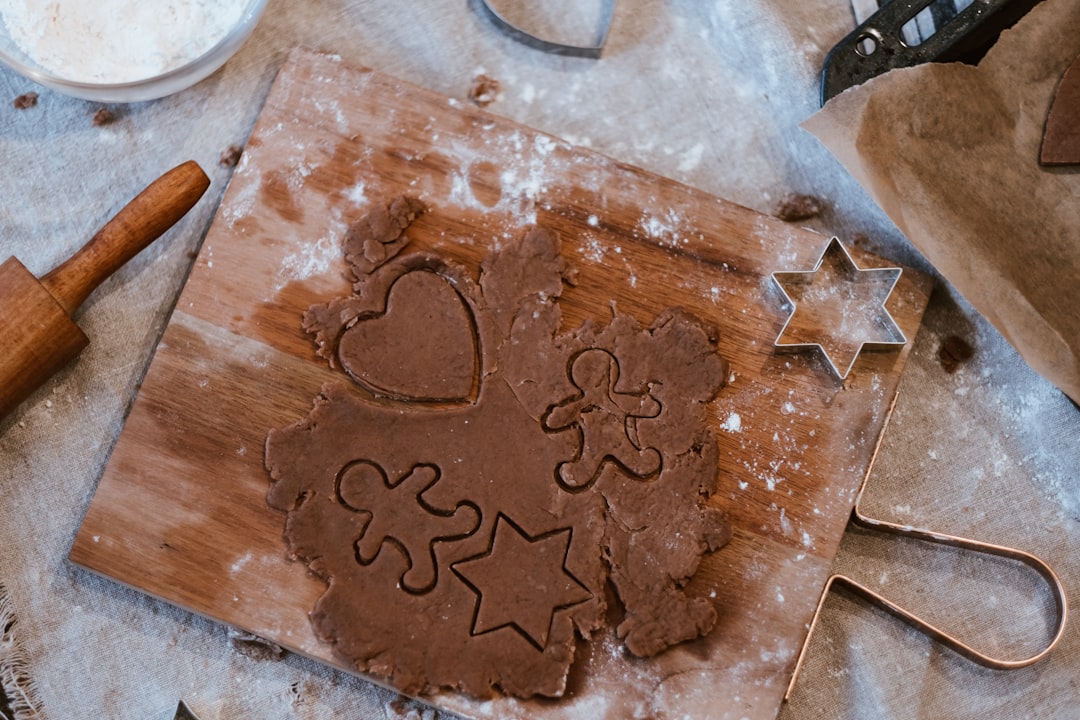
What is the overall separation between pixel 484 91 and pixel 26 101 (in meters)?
0.95

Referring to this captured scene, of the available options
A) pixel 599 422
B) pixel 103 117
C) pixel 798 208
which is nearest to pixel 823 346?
pixel 798 208

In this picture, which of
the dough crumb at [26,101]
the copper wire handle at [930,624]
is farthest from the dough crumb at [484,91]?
the copper wire handle at [930,624]

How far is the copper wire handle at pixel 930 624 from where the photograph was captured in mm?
1639

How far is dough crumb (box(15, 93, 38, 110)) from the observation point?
5.92ft

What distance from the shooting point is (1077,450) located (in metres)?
1.73

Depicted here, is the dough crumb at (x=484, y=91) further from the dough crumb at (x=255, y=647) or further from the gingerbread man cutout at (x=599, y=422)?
the dough crumb at (x=255, y=647)

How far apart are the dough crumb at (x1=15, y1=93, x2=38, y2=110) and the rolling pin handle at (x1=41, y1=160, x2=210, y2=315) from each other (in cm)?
41

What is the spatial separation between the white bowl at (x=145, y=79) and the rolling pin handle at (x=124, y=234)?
0.22m

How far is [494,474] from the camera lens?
1600 millimetres

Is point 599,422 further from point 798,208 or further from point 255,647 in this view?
point 255,647

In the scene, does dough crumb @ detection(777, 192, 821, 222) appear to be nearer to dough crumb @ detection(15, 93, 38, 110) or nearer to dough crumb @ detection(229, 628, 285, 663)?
dough crumb @ detection(229, 628, 285, 663)

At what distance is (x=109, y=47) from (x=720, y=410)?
138 centimetres

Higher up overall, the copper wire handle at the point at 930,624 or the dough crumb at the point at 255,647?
the dough crumb at the point at 255,647

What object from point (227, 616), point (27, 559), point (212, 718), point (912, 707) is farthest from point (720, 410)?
point (27, 559)
